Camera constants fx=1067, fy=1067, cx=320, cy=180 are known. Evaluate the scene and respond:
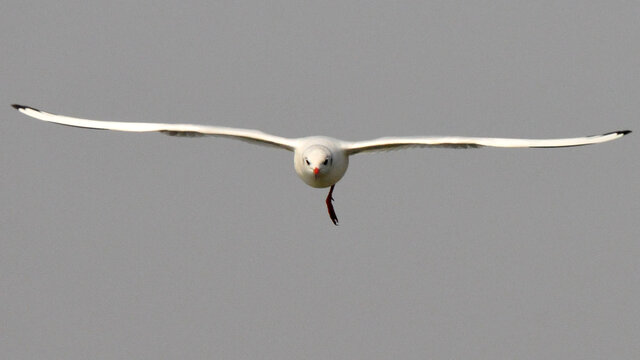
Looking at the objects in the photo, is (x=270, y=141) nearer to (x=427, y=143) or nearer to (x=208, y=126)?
(x=208, y=126)

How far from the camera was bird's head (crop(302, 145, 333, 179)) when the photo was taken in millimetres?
14852

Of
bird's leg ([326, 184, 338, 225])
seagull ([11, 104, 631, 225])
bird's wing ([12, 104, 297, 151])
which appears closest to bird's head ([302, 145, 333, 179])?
seagull ([11, 104, 631, 225])

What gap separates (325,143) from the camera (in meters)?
15.1

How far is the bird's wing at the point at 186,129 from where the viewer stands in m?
15.5

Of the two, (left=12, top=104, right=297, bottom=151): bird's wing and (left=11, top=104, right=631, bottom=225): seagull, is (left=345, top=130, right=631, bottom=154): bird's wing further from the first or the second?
(left=12, top=104, right=297, bottom=151): bird's wing

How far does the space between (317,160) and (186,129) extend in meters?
2.13

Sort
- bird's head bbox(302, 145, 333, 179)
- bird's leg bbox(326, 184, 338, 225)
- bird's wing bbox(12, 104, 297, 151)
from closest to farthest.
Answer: bird's head bbox(302, 145, 333, 179) < bird's wing bbox(12, 104, 297, 151) < bird's leg bbox(326, 184, 338, 225)

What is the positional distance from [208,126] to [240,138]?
0.50 metres

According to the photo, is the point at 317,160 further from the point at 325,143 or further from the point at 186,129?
the point at 186,129

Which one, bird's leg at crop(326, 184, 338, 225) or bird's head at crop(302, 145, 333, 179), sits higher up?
bird's head at crop(302, 145, 333, 179)

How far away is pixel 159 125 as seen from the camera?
15734 millimetres

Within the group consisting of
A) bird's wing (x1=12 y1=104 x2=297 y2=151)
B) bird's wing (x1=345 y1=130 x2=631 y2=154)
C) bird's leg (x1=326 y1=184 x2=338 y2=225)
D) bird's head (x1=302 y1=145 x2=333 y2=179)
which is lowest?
bird's leg (x1=326 y1=184 x2=338 y2=225)

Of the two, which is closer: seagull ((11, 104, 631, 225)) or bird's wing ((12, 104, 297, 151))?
seagull ((11, 104, 631, 225))

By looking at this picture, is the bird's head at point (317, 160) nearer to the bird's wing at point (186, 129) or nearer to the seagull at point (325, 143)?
the seagull at point (325, 143)
